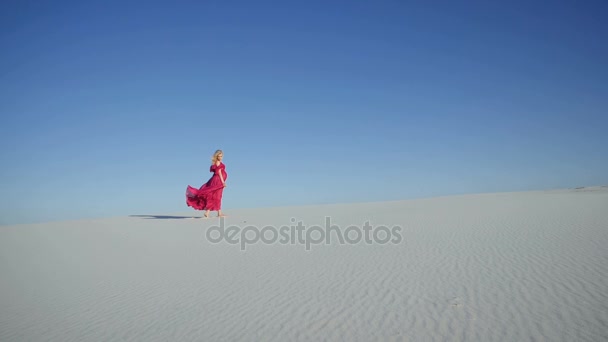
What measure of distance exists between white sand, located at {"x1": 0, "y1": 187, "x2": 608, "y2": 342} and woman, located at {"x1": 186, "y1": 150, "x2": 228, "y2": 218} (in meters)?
5.32

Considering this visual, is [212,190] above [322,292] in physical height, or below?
above

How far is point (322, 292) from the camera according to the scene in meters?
4.24

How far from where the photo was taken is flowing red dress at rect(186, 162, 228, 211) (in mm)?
12828

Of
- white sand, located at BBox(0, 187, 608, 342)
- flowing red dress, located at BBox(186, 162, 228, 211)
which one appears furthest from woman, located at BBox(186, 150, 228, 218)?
white sand, located at BBox(0, 187, 608, 342)

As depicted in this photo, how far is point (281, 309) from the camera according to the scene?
374 cm

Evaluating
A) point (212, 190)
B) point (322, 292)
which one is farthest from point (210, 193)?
point (322, 292)

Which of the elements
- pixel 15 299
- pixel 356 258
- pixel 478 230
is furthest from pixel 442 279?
pixel 15 299

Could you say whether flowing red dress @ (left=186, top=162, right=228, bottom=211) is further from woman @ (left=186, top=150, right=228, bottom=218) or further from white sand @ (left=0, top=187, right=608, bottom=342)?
white sand @ (left=0, top=187, right=608, bottom=342)

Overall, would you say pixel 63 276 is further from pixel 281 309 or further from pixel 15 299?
pixel 281 309

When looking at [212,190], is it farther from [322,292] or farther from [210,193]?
[322,292]

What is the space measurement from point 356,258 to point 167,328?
154 inches

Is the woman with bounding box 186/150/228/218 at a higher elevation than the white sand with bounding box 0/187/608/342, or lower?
higher

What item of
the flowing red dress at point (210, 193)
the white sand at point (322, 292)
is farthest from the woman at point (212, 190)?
the white sand at point (322, 292)

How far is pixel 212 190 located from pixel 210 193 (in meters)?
0.22
